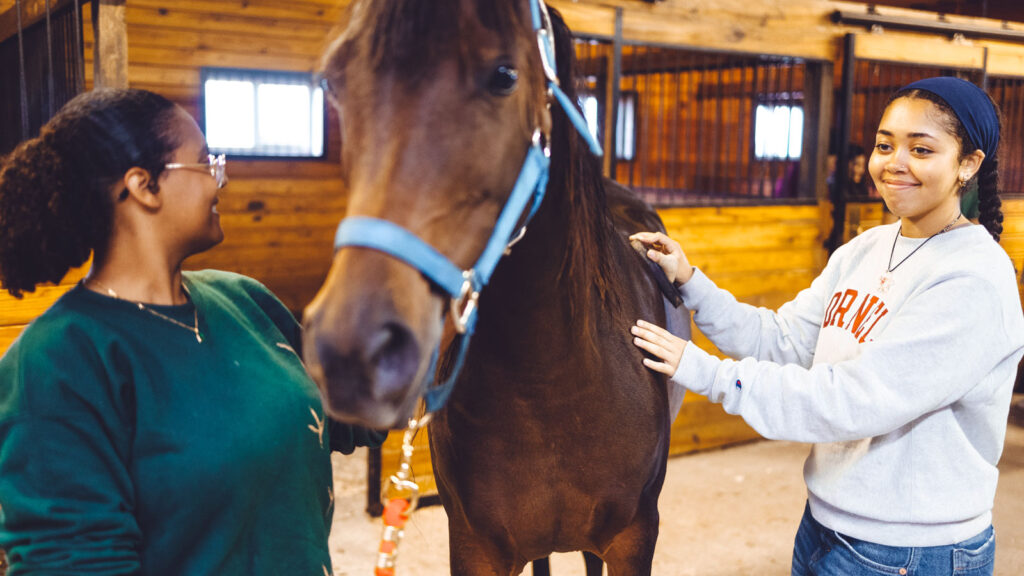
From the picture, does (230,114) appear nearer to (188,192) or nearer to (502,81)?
(188,192)

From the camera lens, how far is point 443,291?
2.43ft

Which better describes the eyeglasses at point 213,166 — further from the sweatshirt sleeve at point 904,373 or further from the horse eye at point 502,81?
the sweatshirt sleeve at point 904,373

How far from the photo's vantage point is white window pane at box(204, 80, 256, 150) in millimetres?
5254

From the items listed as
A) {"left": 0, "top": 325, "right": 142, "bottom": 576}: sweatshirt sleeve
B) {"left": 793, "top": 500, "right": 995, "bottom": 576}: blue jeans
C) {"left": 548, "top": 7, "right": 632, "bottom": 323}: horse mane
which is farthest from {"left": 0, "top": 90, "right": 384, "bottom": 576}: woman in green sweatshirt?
{"left": 793, "top": 500, "right": 995, "bottom": 576}: blue jeans

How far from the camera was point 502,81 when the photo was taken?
2.56 ft

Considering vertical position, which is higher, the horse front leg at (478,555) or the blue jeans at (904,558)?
the blue jeans at (904,558)

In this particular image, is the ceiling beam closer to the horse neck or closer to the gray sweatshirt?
the horse neck

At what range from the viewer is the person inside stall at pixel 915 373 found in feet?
3.57

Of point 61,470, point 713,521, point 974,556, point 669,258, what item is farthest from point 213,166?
point 713,521

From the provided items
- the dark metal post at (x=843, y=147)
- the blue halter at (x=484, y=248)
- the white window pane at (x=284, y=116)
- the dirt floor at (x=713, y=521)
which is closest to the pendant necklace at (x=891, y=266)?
the blue halter at (x=484, y=248)

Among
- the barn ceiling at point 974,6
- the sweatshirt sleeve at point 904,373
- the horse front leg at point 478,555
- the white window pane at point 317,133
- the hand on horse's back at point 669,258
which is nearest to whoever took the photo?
the sweatshirt sleeve at point 904,373

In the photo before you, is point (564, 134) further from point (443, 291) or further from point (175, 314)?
point (175, 314)

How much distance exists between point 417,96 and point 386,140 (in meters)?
0.05

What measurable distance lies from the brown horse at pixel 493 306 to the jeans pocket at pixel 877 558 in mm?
343
